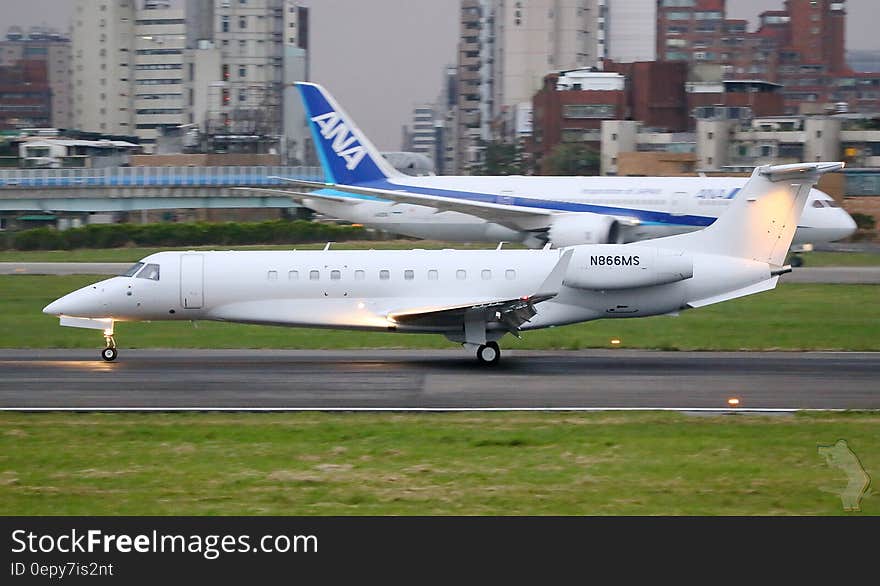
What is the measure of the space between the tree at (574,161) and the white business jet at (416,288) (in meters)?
82.6

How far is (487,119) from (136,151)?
6675 centimetres

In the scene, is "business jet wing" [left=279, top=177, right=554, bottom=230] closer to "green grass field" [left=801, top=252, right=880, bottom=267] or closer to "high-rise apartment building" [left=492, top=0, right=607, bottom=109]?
"green grass field" [left=801, top=252, right=880, bottom=267]

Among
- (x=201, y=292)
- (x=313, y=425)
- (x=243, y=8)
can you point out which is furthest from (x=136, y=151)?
(x=313, y=425)

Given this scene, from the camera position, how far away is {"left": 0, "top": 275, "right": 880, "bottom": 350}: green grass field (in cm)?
3106

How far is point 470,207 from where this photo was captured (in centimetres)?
4722

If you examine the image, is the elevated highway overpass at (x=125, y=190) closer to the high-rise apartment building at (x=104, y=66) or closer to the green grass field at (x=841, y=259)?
the green grass field at (x=841, y=259)

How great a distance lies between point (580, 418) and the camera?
2058cm

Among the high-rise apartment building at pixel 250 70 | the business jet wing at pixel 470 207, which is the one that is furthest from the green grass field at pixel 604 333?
the high-rise apartment building at pixel 250 70

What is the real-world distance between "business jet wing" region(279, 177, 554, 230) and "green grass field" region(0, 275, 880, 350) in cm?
1081

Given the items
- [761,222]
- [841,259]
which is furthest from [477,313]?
[841,259]

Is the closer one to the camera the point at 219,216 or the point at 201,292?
the point at 201,292

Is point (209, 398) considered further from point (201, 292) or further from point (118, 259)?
point (118, 259)

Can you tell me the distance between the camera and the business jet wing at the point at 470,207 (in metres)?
46.9

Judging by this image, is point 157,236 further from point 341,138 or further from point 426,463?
point 426,463
